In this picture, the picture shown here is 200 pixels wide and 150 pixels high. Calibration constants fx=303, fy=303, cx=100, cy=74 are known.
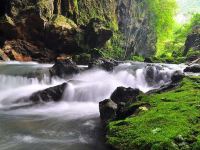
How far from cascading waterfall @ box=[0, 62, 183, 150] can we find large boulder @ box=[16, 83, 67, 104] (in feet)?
1.16

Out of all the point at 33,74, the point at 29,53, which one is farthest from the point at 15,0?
the point at 33,74

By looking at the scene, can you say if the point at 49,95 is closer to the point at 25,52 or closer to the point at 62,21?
the point at 25,52

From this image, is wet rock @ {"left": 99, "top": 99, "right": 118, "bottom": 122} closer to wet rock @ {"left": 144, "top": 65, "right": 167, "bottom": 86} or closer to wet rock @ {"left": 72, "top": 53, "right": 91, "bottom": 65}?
wet rock @ {"left": 144, "top": 65, "right": 167, "bottom": 86}

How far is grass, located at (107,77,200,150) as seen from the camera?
844 centimetres

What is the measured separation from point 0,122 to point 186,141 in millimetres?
10156

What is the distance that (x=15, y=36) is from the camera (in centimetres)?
4375

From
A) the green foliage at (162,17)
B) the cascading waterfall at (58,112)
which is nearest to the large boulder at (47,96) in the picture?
the cascading waterfall at (58,112)

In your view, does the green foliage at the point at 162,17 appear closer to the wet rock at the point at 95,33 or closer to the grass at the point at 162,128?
the wet rock at the point at 95,33

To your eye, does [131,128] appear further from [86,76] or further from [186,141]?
[86,76]

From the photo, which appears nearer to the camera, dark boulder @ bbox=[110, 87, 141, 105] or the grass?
the grass

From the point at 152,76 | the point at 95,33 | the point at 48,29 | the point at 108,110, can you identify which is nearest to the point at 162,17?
the point at 95,33

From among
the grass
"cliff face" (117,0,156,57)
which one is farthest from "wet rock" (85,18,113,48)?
the grass

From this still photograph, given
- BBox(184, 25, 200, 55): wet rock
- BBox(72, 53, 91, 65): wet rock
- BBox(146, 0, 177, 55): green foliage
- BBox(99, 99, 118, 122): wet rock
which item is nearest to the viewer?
BBox(99, 99, 118, 122): wet rock

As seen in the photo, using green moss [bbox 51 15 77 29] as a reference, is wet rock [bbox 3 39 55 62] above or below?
below
